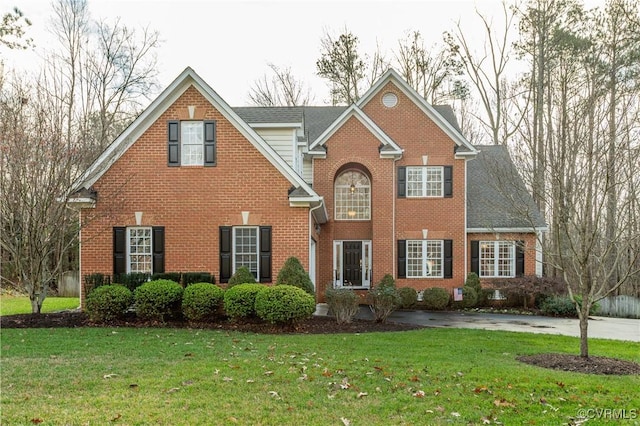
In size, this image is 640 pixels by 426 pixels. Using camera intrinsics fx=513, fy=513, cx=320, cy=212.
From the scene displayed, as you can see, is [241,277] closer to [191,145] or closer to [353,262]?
[191,145]

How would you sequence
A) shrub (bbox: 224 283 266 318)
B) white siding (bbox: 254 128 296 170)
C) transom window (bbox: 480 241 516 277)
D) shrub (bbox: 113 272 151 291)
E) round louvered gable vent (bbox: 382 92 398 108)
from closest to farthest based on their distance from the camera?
shrub (bbox: 224 283 266 318) → shrub (bbox: 113 272 151 291) → white siding (bbox: 254 128 296 170) → transom window (bbox: 480 241 516 277) → round louvered gable vent (bbox: 382 92 398 108)

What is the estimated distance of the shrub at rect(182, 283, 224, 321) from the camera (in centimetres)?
1352

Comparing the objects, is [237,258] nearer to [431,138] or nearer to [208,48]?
[431,138]

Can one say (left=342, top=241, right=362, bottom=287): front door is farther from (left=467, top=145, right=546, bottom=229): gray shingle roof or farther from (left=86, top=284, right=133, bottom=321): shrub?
(left=86, top=284, right=133, bottom=321): shrub

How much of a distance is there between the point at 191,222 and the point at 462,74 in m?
23.2

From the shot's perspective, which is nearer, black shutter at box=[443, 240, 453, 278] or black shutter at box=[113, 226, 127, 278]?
black shutter at box=[113, 226, 127, 278]

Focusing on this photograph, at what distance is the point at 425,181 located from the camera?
72.3 ft

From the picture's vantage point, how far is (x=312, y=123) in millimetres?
25141

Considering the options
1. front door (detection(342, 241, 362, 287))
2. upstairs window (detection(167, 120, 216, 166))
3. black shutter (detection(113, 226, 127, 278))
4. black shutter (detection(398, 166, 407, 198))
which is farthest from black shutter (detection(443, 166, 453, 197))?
black shutter (detection(113, 226, 127, 278))

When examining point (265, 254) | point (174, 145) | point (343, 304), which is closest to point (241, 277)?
point (265, 254)

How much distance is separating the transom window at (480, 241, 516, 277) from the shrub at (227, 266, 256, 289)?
459 inches

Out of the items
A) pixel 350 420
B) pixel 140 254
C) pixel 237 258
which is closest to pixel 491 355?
pixel 350 420

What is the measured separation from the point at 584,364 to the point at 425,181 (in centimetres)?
1378

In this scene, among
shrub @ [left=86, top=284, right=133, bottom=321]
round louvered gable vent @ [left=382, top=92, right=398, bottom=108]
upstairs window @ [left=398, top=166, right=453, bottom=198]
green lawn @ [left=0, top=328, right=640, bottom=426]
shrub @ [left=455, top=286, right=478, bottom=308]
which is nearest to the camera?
green lawn @ [left=0, top=328, right=640, bottom=426]
